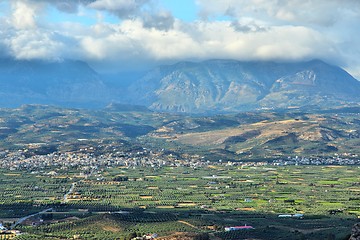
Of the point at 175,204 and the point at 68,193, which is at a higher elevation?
the point at 68,193

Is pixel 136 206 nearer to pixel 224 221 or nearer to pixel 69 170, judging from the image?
pixel 224 221

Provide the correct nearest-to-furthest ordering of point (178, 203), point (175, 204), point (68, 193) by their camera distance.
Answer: point (175, 204) < point (178, 203) < point (68, 193)

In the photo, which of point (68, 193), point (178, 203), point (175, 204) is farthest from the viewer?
point (68, 193)

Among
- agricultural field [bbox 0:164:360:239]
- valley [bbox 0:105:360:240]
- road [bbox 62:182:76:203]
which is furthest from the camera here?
road [bbox 62:182:76:203]

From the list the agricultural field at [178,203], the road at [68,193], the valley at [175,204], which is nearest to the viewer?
the valley at [175,204]

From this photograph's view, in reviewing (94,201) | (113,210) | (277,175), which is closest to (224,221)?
(113,210)

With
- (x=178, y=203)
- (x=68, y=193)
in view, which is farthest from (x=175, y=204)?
(x=68, y=193)

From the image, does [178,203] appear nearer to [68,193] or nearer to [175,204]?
[175,204]

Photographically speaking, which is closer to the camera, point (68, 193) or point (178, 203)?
point (178, 203)
